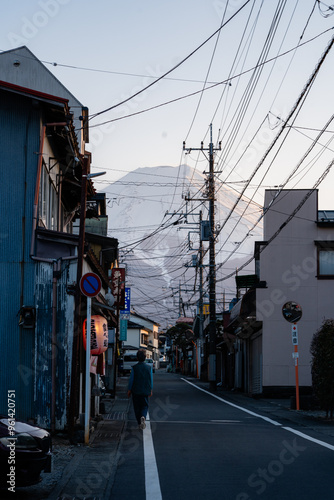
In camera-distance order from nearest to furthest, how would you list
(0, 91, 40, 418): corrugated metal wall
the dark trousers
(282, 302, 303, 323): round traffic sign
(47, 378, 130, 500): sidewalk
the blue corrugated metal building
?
(47, 378, 130, 500): sidewalk, the blue corrugated metal building, (0, 91, 40, 418): corrugated metal wall, the dark trousers, (282, 302, 303, 323): round traffic sign

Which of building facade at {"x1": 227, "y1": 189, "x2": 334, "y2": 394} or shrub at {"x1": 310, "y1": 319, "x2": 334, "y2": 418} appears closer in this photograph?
shrub at {"x1": 310, "y1": 319, "x2": 334, "y2": 418}

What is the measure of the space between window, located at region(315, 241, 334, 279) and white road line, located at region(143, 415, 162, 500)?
17914mm

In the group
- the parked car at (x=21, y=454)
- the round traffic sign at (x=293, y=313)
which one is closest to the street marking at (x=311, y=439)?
the parked car at (x=21, y=454)

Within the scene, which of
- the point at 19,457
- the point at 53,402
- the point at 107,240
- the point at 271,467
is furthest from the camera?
the point at 107,240

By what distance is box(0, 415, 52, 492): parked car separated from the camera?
710 centimetres

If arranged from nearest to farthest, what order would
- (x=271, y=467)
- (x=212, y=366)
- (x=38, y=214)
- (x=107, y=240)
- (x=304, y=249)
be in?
1. (x=271, y=467)
2. (x=38, y=214)
3. (x=107, y=240)
4. (x=304, y=249)
5. (x=212, y=366)

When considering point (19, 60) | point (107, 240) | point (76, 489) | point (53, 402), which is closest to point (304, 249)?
point (107, 240)

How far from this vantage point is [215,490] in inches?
317

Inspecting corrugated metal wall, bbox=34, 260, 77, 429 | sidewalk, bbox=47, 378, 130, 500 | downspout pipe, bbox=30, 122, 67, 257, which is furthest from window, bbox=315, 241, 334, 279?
corrugated metal wall, bbox=34, 260, 77, 429

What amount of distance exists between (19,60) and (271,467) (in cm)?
2226

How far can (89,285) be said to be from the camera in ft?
41.4

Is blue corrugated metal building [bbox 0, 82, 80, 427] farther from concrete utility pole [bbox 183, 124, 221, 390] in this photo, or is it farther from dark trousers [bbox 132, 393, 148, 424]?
concrete utility pole [bbox 183, 124, 221, 390]

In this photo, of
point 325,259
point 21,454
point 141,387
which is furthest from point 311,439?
point 325,259

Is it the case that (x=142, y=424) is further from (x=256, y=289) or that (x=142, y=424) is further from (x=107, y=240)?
(x=256, y=289)
